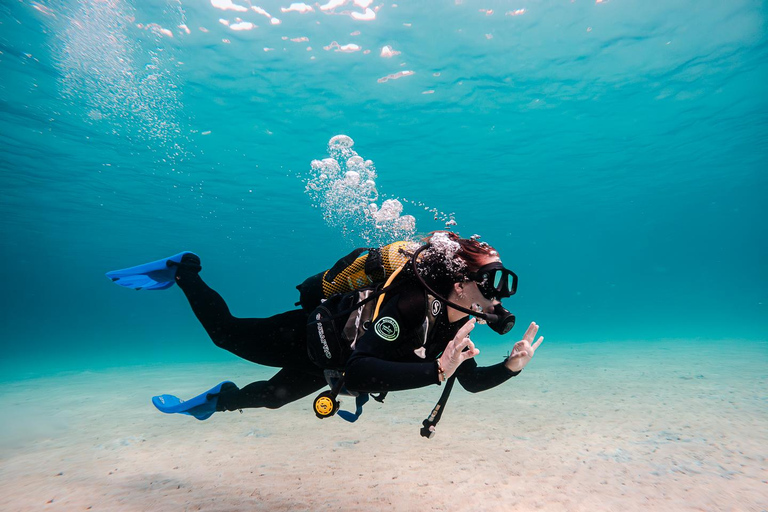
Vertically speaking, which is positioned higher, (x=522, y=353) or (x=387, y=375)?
(x=522, y=353)

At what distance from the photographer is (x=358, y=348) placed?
253 cm

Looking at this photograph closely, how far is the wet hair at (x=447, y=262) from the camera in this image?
283 centimetres

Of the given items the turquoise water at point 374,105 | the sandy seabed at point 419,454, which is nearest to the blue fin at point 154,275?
the sandy seabed at point 419,454

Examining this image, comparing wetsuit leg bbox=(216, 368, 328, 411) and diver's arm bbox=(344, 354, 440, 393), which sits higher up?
diver's arm bbox=(344, 354, 440, 393)

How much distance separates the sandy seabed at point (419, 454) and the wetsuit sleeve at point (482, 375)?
123cm

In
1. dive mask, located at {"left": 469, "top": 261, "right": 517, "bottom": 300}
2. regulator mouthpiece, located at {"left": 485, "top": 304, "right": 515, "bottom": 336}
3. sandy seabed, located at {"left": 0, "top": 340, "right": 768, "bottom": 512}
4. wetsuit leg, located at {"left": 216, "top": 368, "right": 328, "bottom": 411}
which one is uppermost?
dive mask, located at {"left": 469, "top": 261, "right": 517, "bottom": 300}

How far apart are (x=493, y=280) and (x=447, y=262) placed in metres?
0.38

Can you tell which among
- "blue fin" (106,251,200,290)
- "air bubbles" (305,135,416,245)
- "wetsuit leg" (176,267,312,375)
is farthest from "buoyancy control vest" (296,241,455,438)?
"air bubbles" (305,135,416,245)

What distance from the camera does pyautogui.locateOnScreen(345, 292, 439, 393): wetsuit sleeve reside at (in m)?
2.37

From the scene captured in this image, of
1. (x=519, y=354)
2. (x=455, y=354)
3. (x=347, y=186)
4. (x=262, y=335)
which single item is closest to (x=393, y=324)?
(x=455, y=354)

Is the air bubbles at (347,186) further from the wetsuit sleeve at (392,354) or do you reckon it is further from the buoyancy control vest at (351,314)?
the wetsuit sleeve at (392,354)

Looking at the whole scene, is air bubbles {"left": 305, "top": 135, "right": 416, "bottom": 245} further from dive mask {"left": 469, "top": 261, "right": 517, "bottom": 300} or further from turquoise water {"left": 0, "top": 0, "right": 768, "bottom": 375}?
dive mask {"left": 469, "top": 261, "right": 517, "bottom": 300}

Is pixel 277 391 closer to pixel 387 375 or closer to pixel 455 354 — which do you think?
pixel 387 375

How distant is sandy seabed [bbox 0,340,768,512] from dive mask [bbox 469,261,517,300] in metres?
2.30
